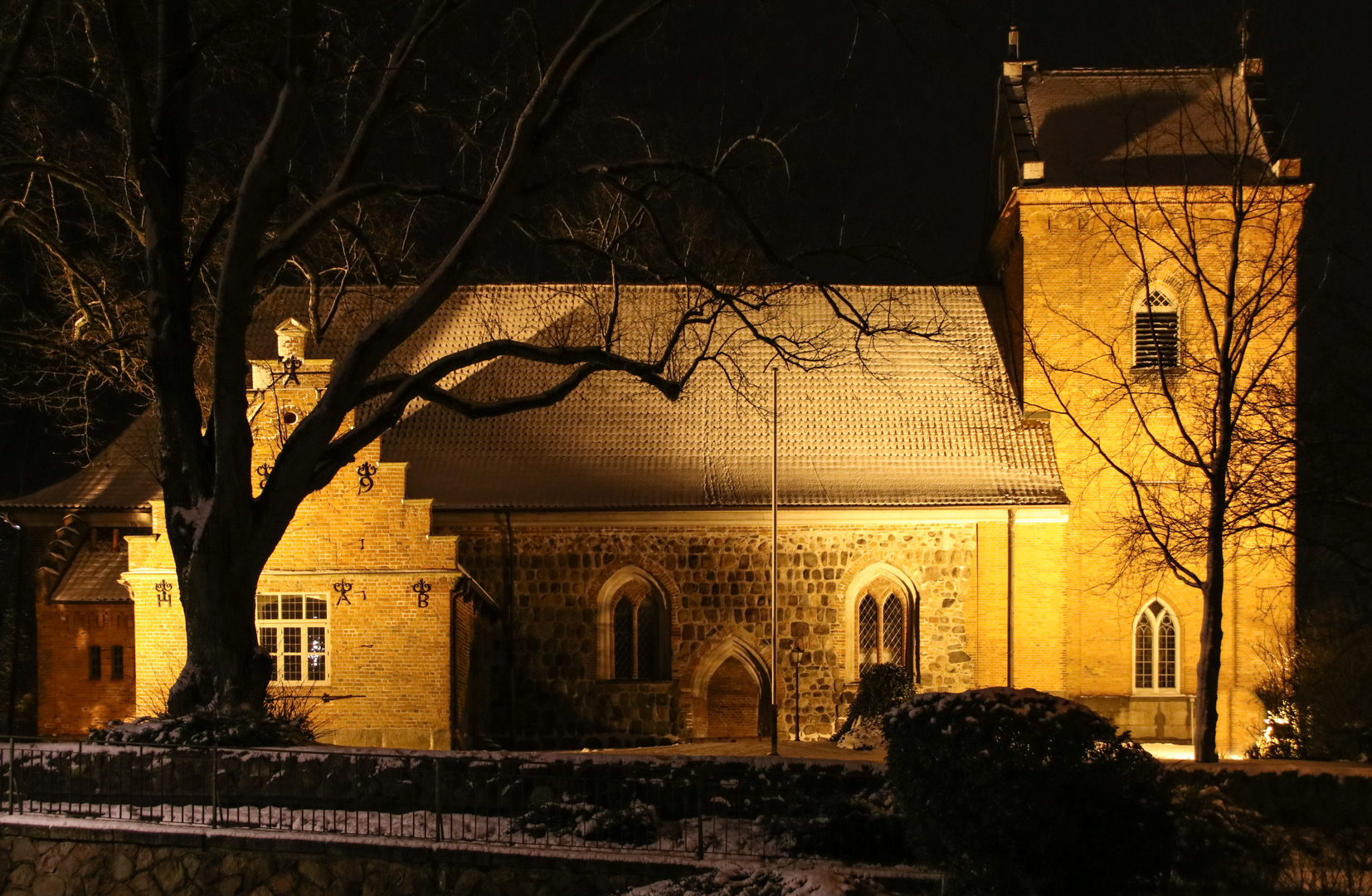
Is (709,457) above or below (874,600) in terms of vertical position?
above

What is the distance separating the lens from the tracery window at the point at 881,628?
27156mm

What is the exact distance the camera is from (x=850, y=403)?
28.9 metres

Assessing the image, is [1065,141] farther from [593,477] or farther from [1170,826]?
[1170,826]

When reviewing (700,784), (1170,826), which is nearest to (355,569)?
(700,784)

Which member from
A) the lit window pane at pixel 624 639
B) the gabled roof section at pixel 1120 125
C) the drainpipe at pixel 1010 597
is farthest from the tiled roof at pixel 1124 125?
the lit window pane at pixel 624 639

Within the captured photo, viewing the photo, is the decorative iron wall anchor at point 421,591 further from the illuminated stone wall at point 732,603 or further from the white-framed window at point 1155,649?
the white-framed window at point 1155,649

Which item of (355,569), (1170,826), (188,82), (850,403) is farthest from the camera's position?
(850,403)

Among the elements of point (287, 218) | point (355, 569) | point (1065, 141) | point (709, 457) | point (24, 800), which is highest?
point (1065, 141)

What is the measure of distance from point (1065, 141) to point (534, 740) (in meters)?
15.9

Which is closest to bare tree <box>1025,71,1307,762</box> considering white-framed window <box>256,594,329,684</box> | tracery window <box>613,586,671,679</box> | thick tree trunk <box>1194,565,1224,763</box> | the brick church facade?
the brick church facade

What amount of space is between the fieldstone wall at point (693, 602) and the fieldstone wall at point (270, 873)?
13.8 m

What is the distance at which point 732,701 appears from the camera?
1081 inches

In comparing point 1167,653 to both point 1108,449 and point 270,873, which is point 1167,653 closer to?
point 1108,449

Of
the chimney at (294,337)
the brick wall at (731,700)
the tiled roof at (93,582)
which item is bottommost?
the brick wall at (731,700)
